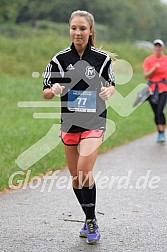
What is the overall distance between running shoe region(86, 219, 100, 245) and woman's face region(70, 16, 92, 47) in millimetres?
1612

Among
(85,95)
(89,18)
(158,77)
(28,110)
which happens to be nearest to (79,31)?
(89,18)

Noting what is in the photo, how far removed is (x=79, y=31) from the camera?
5.91 m

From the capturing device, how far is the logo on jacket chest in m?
5.93

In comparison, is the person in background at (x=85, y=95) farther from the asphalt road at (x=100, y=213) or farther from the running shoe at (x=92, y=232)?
the asphalt road at (x=100, y=213)

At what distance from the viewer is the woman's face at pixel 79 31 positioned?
5.90 metres

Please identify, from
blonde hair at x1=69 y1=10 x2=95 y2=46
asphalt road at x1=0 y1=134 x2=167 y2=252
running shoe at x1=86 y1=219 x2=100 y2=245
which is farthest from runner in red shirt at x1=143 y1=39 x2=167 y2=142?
running shoe at x1=86 y1=219 x2=100 y2=245

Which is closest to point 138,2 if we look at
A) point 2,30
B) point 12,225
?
point 2,30

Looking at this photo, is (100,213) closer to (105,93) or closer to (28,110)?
(105,93)

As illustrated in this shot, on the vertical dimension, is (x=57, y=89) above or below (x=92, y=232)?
above

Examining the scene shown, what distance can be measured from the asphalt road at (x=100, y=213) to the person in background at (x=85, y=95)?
0.32 metres

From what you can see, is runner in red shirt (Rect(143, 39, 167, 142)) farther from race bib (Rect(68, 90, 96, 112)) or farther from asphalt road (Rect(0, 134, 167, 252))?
race bib (Rect(68, 90, 96, 112))

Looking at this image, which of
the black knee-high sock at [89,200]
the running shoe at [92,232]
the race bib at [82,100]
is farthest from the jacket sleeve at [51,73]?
the running shoe at [92,232]

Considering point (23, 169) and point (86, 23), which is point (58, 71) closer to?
point (86, 23)

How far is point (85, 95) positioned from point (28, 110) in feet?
41.2
